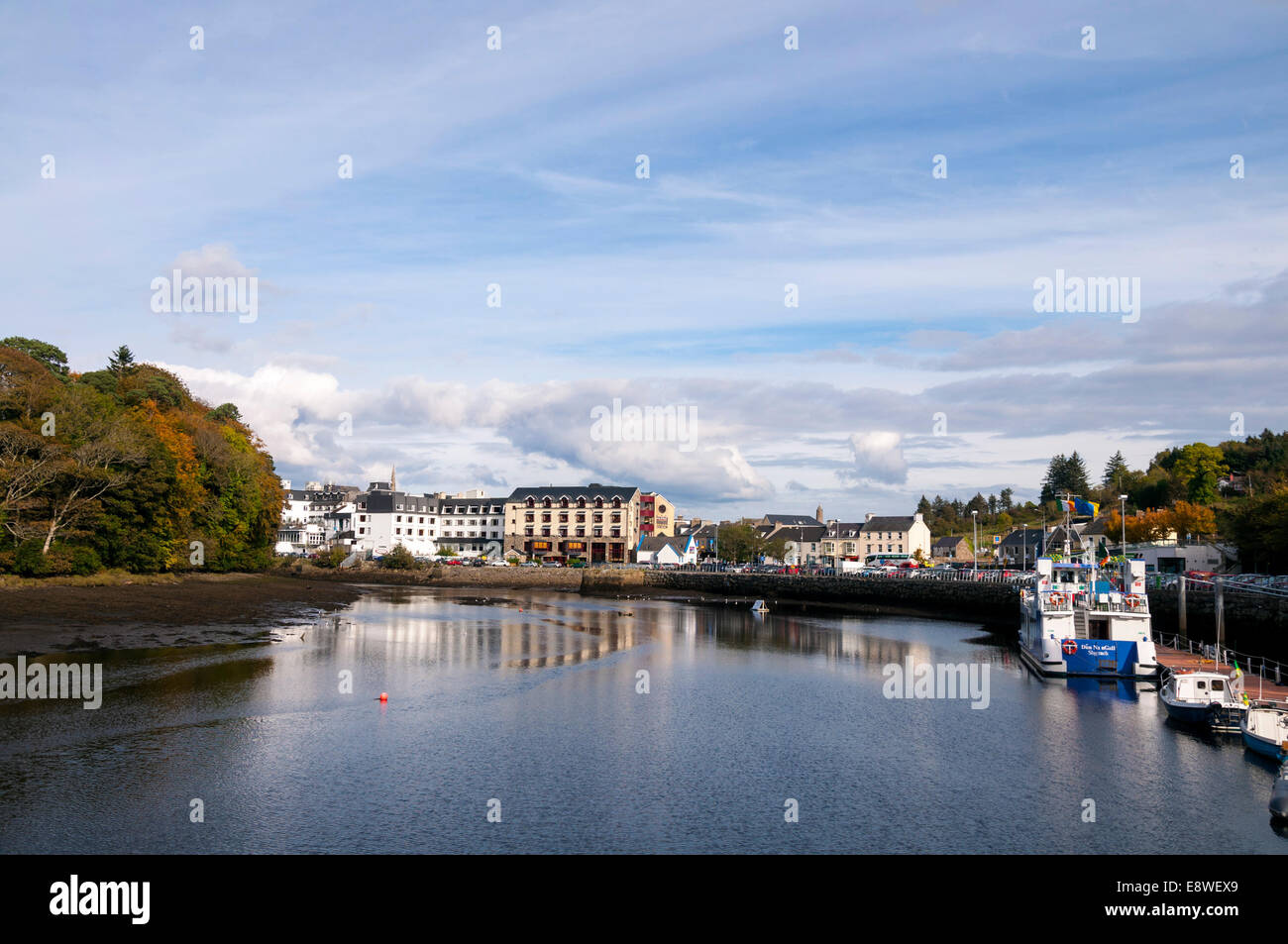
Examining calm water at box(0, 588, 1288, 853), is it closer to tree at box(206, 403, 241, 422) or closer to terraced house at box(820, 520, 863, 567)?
tree at box(206, 403, 241, 422)

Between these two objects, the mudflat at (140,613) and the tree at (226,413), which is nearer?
the mudflat at (140,613)

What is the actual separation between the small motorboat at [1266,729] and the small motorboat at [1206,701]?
3106 mm

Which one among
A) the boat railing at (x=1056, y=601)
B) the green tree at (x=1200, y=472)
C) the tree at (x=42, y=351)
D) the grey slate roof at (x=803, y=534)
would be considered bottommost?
the grey slate roof at (x=803, y=534)

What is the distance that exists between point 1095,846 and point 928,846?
444cm

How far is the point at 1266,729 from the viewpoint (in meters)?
30.7

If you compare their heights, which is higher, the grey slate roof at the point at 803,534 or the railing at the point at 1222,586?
the railing at the point at 1222,586

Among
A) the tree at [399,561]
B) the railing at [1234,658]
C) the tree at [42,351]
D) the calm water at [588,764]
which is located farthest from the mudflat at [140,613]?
the railing at [1234,658]

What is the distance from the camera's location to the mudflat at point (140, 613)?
4669 centimetres

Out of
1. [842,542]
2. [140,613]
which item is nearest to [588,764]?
[140,613]

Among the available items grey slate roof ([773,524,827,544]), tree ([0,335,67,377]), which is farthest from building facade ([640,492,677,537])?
tree ([0,335,67,377])

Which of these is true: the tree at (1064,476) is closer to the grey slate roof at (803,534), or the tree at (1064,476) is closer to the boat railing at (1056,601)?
the grey slate roof at (803,534)

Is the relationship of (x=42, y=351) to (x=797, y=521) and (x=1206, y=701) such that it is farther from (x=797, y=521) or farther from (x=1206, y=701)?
(x=797, y=521)

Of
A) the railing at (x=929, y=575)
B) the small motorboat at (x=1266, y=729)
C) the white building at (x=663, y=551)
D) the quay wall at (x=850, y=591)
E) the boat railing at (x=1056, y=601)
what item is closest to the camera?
the small motorboat at (x=1266, y=729)

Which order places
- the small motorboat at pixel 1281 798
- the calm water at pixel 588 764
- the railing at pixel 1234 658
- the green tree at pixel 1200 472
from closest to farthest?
the calm water at pixel 588 764 < the small motorboat at pixel 1281 798 < the railing at pixel 1234 658 < the green tree at pixel 1200 472
